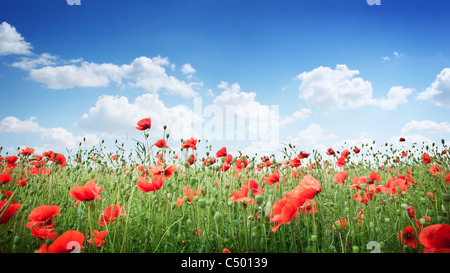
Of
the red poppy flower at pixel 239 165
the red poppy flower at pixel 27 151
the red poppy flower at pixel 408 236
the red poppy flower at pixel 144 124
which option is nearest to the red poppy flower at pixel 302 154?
the red poppy flower at pixel 239 165

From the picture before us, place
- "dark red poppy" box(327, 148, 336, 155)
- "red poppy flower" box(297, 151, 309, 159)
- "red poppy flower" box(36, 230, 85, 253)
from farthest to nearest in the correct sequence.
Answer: "dark red poppy" box(327, 148, 336, 155) → "red poppy flower" box(297, 151, 309, 159) → "red poppy flower" box(36, 230, 85, 253)

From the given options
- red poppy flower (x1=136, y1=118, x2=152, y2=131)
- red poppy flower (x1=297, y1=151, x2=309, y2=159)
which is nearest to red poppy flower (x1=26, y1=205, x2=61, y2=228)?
red poppy flower (x1=136, y1=118, x2=152, y2=131)

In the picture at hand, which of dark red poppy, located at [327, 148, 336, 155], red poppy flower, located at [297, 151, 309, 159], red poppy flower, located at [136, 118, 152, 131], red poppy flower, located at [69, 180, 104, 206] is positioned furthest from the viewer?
dark red poppy, located at [327, 148, 336, 155]

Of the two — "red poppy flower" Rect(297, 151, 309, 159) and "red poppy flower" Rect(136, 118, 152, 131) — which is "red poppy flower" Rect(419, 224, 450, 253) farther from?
"red poppy flower" Rect(136, 118, 152, 131)

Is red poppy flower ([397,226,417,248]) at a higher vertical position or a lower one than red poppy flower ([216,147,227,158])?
lower

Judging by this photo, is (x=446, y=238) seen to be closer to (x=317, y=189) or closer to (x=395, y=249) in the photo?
(x=317, y=189)

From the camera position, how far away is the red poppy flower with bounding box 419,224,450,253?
876 mm

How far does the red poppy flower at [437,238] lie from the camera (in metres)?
0.88

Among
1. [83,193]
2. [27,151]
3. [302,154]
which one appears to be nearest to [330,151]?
[302,154]

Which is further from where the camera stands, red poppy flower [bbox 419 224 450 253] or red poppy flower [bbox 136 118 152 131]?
red poppy flower [bbox 136 118 152 131]

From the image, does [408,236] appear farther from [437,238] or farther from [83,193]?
[83,193]

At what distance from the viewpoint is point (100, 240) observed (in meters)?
1.47
